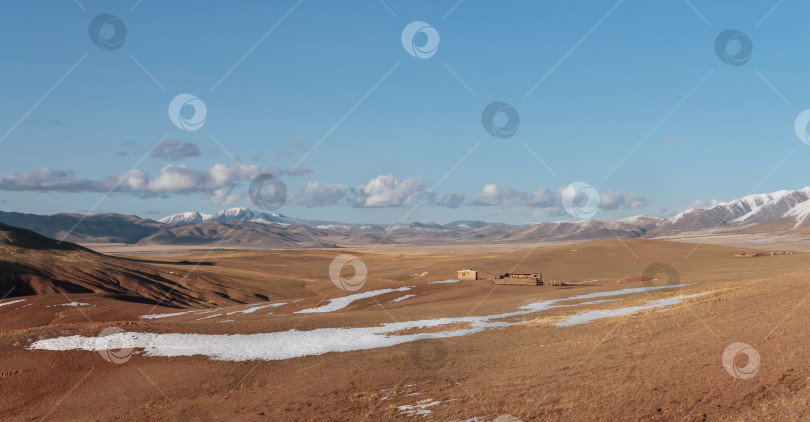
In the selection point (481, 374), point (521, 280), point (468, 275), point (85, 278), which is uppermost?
point (468, 275)

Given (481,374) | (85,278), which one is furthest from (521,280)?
(85,278)

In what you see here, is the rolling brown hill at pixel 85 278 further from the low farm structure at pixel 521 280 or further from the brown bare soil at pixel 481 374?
the low farm structure at pixel 521 280

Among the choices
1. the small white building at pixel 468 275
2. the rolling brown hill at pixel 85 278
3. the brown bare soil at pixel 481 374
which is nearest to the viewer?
the brown bare soil at pixel 481 374

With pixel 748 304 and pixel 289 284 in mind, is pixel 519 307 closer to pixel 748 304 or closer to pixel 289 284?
pixel 748 304

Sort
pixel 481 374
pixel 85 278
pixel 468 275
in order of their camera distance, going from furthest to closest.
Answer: pixel 468 275 < pixel 85 278 < pixel 481 374

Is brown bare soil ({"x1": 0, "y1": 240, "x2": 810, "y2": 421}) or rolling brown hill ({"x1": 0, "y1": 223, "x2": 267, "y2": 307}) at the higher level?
rolling brown hill ({"x1": 0, "y1": 223, "x2": 267, "y2": 307})

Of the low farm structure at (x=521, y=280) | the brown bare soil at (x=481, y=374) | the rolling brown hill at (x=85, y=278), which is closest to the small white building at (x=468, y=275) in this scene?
the low farm structure at (x=521, y=280)

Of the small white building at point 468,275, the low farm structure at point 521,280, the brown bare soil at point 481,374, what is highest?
the small white building at point 468,275

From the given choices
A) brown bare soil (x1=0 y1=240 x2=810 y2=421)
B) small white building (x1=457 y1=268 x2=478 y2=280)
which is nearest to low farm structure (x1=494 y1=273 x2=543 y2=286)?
small white building (x1=457 y1=268 x2=478 y2=280)

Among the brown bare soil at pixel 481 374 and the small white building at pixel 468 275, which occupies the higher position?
the small white building at pixel 468 275

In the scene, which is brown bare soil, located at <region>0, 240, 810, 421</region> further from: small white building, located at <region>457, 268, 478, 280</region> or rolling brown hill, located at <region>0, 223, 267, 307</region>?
small white building, located at <region>457, 268, 478, 280</region>

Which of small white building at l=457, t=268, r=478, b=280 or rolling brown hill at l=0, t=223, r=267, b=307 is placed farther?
small white building at l=457, t=268, r=478, b=280

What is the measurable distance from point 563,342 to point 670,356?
643 cm

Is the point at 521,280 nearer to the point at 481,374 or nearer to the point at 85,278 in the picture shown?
the point at 481,374
